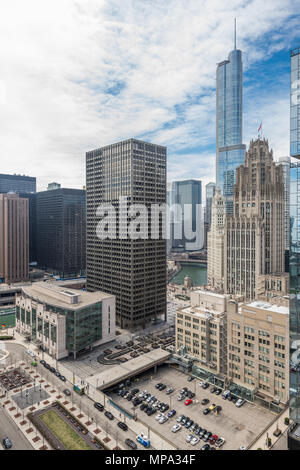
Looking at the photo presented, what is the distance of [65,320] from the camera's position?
86.0 metres

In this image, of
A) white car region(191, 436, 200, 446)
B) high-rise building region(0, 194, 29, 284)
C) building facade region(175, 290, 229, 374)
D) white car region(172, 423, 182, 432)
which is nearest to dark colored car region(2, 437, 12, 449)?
white car region(172, 423, 182, 432)

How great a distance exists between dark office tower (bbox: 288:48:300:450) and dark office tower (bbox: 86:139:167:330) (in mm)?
64723

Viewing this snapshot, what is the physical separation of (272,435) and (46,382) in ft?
164

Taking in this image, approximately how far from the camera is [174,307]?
141625 mm

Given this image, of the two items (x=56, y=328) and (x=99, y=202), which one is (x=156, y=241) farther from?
(x=56, y=328)

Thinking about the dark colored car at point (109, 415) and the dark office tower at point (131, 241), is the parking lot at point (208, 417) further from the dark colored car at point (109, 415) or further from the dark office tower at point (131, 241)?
the dark office tower at point (131, 241)

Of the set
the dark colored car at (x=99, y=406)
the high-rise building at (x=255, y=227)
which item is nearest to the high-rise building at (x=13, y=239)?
the high-rise building at (x=255, y=227)

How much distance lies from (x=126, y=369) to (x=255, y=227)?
96479 mm

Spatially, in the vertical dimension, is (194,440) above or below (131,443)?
below

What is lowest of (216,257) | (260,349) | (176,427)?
(176,427)

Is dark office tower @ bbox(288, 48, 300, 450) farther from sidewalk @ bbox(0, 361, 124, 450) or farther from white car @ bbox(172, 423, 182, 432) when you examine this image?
sidewalk @ bbox(0, 361, 124, 450)

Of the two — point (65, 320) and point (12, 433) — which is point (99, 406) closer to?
point (12, 433)

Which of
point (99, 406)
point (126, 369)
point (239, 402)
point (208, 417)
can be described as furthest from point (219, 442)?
point (126, 369)
